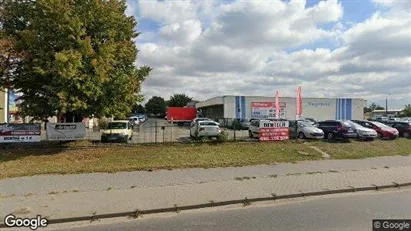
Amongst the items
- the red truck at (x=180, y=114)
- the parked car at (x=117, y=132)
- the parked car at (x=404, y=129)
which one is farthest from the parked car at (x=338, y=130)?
the red truck at (x=180, y=114)

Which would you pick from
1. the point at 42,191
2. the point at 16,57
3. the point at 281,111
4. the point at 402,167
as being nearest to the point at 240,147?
the point at 402,167

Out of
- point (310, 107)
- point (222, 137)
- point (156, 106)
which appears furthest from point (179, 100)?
point (222, 137)

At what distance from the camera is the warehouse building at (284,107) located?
1917 inches

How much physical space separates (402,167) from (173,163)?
29.8ft

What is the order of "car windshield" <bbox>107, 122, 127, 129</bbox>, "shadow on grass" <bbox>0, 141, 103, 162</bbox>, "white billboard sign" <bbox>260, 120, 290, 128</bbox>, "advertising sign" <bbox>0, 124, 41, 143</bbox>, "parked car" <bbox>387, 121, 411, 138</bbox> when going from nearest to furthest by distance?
"shadow on grass" <bbox>0, 141, 103, 162</bbox> → "advertising sign" <bbox>0, 124, 41, 143</bbox> → "white billboard sign" <bbox>260, 120, 290, 128</bbox> → "car windshield" <bbox>107, 122, 127, 129</bbox> → "parked car" <bbox>387, 121, 411, 138</bbox>

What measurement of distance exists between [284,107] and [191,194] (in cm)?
4470

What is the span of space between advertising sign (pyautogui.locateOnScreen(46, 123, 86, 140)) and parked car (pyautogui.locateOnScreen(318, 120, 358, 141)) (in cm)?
1512

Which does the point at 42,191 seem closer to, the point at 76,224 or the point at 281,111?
the point at 76,224

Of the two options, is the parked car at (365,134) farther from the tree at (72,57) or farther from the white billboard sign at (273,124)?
the tree at (72,57)

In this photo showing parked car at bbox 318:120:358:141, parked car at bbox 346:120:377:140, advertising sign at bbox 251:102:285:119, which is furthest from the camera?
advertising sign at bbox 251:102:285:119

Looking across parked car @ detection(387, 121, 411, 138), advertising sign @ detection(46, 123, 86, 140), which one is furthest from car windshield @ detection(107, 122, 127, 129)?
parked car @ detection(387, 121, 411, 138)

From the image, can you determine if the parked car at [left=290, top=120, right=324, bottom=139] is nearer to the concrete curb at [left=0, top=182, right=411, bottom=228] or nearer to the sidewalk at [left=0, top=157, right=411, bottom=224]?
the sidewalk at [left=0, top=157, right=411, bottom=224]

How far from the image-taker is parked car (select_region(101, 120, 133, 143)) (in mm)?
21797

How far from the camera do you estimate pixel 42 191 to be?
9.21 meters
